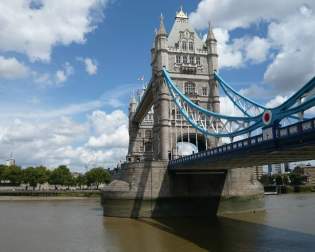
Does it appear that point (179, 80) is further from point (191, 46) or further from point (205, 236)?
point (205, 236)

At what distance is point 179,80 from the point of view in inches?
1857

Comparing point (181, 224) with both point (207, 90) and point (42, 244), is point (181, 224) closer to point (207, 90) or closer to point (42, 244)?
point (42, 244)

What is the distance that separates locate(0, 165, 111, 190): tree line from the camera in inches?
3711

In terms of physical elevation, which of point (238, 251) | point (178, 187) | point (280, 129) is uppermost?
point (280, 129)

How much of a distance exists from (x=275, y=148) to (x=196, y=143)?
21.5 metres

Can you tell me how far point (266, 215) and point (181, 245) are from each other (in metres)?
16.4

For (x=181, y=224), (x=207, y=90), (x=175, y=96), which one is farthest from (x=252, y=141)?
(x=207, y=90)

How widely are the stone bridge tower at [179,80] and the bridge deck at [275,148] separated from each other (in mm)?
11107

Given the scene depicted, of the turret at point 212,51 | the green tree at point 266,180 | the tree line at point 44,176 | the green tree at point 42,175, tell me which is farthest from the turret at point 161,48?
the green tree at point 266,180

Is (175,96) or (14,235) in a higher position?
(175,96)

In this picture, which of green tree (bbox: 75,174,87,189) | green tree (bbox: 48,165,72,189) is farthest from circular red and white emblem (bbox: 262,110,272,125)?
green tree (bbox: 75,174,87,189)

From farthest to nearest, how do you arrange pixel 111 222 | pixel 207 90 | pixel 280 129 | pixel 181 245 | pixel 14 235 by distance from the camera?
pixel 207 90
pixel 111 222
pixel 14 235
pixel 181 245
pixel 280 129

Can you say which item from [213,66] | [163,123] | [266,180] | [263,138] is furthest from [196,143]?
[266,180]

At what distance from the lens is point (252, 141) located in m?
23.7
